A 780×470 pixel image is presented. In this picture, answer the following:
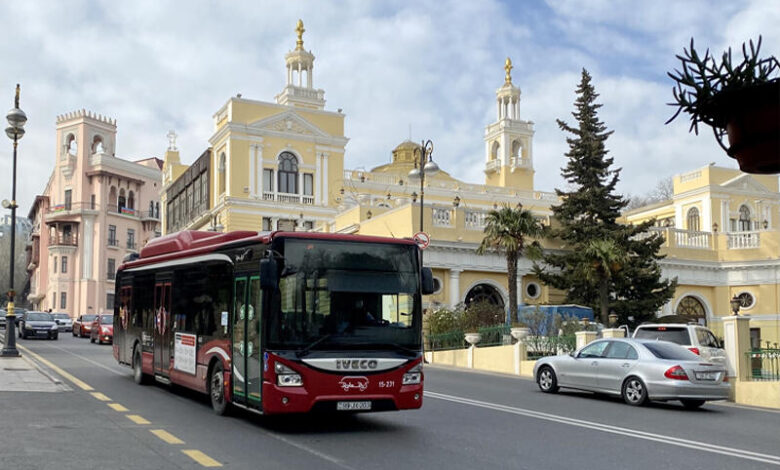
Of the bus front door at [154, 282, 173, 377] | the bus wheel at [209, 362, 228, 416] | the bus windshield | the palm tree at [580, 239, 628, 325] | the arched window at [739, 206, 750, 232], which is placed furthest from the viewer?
the arched window at [739, 206, 750, 232]

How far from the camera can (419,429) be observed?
1150cm

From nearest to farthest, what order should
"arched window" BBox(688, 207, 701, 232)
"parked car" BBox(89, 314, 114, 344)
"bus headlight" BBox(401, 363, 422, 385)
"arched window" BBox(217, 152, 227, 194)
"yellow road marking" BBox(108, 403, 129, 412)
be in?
"bus headlight" BBox(401, 363, 422, 385) → "yellow road marking" BBox(108, 403, 129, 412) → "parked car" BBox(89, 314, 114, 344) → "arched window" BBox(688, 207, 701, 232) → "arched window" BBox(217, 152, 227, 194)

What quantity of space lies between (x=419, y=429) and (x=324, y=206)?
145 feet

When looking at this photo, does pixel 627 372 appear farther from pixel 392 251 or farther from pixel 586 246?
pixel 586 246

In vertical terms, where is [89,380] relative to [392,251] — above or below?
below

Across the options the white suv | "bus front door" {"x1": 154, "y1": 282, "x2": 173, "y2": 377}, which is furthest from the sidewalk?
the white suv

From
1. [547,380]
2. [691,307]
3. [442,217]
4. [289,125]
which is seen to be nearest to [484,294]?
[442,217]

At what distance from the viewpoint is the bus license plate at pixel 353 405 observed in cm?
1065

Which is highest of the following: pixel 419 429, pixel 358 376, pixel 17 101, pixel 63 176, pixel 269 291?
pixel 63 176

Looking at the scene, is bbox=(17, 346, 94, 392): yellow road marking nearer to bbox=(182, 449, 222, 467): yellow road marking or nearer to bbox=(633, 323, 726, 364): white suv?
bbox=(182, 449, 222, 467): yellow road marking

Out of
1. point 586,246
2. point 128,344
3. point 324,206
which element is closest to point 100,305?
point 324,206

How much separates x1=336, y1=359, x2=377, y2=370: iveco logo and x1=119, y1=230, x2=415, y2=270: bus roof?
5.74 ft

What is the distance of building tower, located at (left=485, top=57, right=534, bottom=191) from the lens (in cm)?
7169

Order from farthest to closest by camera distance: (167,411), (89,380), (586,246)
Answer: (586,246) → (89,380) → (167,411)
